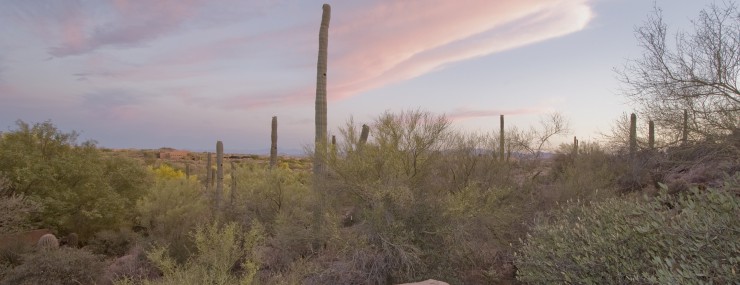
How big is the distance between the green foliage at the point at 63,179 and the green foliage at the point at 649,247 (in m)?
13.7

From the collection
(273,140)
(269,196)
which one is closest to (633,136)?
(269,196)

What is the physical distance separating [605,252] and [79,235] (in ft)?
49.6

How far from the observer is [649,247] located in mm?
4199

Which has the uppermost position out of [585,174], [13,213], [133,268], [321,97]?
[321,97]

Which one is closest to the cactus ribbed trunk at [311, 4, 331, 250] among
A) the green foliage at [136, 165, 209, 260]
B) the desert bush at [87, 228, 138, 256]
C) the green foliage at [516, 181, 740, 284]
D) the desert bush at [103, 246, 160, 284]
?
the desert bush at [103, 246, 160, 284]

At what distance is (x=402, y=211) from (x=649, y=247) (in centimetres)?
530

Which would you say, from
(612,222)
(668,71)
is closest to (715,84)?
(668,71)

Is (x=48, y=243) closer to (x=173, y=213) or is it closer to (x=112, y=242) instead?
Answer: (x=112, y=242)

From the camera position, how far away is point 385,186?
30.0 ft

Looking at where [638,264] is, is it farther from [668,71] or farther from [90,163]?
[90,163]

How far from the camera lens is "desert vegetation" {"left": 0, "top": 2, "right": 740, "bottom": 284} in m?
4.47

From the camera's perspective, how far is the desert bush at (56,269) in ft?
31.8

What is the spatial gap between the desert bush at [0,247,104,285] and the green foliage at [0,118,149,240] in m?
3.85

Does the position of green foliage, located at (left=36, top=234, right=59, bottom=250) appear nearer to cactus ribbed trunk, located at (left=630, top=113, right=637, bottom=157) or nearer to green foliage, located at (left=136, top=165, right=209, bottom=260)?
green foliage, located at (left=136, top=165, right=209, bottom=260)
